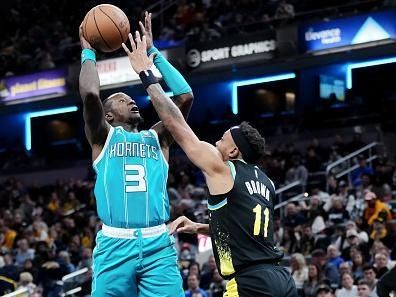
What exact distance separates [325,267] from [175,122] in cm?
755

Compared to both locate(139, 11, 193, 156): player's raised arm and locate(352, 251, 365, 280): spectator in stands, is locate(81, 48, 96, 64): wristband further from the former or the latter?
locate(352, 251, 365, 280): spectator in stands

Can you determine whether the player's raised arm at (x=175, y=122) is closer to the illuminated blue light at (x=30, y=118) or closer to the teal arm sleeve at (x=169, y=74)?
the teal arm sleeve at (x=169, y=74)

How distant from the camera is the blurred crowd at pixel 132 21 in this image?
886 inches

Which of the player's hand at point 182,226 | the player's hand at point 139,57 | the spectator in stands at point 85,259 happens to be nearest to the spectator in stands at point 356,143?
the spectator in stands at point 85,259

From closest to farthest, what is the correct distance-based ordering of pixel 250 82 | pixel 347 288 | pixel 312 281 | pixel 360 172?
pixel 347 288
pixel 312 281
pixel 360 172
pixel 250 82

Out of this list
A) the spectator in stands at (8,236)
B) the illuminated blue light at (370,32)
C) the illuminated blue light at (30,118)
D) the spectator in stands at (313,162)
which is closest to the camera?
the spectator in stands at (8,236)

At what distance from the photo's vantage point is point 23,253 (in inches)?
697

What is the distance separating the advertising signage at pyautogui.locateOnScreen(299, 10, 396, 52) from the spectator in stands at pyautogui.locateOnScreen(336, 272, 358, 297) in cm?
926

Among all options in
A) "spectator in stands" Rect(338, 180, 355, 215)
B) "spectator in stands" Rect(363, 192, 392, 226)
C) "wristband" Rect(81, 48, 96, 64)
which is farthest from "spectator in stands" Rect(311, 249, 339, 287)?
"wristband" Rect(81, 48, 96, 64)

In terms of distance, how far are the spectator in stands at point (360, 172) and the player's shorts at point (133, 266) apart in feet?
37.5

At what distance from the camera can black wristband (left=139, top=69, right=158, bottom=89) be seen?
19.8 feet

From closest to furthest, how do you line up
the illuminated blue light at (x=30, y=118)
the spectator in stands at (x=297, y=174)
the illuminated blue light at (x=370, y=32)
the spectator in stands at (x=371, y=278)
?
the spectator in stands at (x=371, y=278)
the spectator in stands at (x=297, y=174)
the illuminated blue light at (x=370, y=32)
the illuminated blue light at (x=30, y=118)

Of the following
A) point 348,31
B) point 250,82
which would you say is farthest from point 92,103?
point 250,82

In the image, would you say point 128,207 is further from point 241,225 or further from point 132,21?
point 132,21
